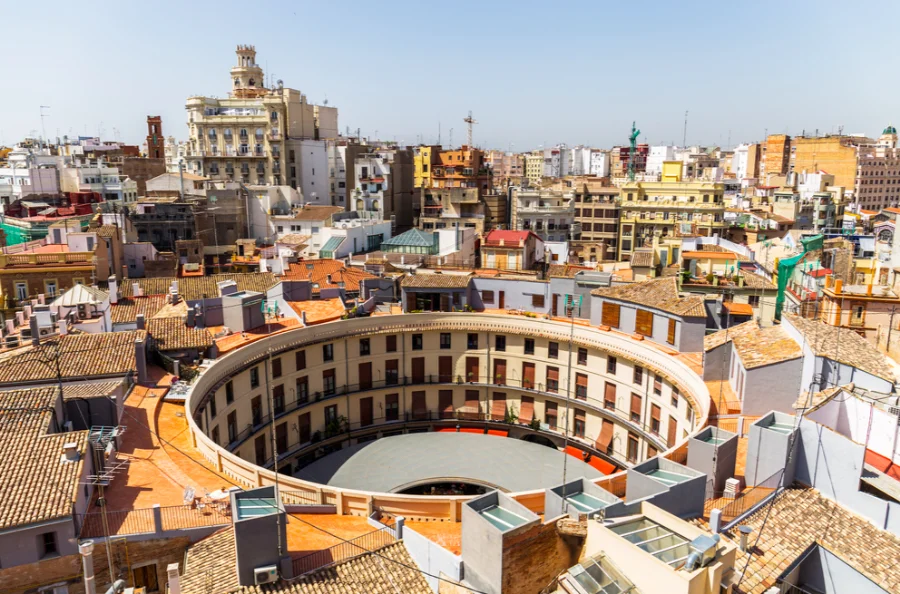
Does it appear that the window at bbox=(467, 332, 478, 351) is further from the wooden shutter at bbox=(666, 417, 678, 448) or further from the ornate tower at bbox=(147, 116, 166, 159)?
the ornate tower at bbox=(147, 116, 166, 159)

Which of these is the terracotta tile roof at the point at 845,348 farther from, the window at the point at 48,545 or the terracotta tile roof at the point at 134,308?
the terracotta tile roof at the point at 134,308

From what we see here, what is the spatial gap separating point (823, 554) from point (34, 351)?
30.3 m

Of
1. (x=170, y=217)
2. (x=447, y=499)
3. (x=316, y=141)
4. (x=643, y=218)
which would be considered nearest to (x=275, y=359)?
(x=447, y=499)

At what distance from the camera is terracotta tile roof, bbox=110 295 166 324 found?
129 ft

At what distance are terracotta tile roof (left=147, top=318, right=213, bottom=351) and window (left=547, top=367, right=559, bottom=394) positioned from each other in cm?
2049

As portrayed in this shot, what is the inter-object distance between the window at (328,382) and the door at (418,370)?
18.1 ft

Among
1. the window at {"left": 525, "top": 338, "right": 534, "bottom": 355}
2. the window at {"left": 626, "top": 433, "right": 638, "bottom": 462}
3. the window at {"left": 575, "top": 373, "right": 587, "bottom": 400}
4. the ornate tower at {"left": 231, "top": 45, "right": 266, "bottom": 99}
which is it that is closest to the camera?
the window at {"left": 626, "top": 433, "right": 638, "bottom": 462}

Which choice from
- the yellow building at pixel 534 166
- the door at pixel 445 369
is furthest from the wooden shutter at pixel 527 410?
the yellow building at pixel 534 166

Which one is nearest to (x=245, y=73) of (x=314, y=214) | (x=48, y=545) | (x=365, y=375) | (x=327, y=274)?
(x=314, y=214)

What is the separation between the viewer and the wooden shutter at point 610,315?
40.8 m

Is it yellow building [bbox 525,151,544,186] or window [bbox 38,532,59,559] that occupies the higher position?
yellow building [bbox 525,151,544,186]

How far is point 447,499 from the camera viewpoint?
21484mm

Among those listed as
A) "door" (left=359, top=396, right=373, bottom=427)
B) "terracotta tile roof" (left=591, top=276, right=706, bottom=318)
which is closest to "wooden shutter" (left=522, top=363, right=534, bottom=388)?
"terracotta tile roof" (left=591, top=276, right=706, bottom=318)

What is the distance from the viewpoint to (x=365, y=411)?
43625 mm
